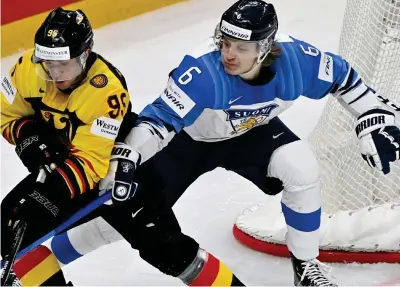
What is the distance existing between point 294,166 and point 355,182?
2.20 ft

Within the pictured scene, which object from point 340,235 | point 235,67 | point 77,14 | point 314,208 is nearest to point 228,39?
point 235,67

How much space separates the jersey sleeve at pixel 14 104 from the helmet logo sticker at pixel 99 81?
0.19 m

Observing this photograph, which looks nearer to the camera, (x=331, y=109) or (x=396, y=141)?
(x=396, y=141)

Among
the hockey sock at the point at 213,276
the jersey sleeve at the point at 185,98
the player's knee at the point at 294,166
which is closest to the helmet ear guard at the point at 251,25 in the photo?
the jersey sleeve at the point at 185,98

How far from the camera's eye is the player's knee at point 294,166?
223 centimetres

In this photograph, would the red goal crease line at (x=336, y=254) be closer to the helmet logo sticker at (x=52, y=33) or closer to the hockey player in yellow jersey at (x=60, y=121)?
the hockey player in yellow jersey at (x=60, y=121)

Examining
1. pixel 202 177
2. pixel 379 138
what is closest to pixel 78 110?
pixel 379 138

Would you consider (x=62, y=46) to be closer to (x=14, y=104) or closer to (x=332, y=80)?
(x=14, y=104)

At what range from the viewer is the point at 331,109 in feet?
9.98

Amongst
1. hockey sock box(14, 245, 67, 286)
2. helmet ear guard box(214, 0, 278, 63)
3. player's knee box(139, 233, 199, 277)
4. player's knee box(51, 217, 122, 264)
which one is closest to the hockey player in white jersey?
helmet ear guard box(214, 0, 278, 63)

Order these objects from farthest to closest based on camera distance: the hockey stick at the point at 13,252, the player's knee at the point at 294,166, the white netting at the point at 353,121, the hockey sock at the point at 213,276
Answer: the white netting at the point at 353,121 → the hockey sock at the point at 213,276 → the player's knee at the point at 294,166 → the hockey stick at the point at 13,252

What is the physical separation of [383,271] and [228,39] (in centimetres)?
Result: 97

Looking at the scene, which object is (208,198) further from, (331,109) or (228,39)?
(228,39)

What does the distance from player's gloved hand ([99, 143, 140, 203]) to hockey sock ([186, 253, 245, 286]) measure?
0.37 m
